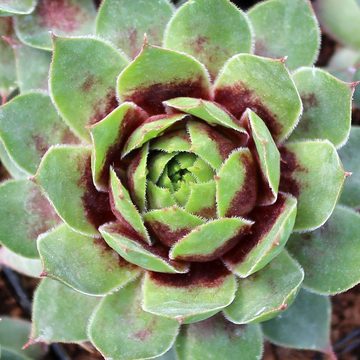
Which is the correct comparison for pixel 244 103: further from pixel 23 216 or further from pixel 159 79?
pixel 23 216

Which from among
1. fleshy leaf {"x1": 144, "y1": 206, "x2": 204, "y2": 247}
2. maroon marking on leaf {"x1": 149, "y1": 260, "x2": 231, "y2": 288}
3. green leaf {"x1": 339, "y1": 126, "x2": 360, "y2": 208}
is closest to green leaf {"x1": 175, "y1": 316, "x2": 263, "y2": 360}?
maroon marking on leaf {"x1": 149, "y1": 260, "x2": 231, "y2": 288}

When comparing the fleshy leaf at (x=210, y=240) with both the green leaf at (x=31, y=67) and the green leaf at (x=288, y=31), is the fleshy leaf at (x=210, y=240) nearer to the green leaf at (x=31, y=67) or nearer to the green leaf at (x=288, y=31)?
the green leaf at (x=288, y=31)

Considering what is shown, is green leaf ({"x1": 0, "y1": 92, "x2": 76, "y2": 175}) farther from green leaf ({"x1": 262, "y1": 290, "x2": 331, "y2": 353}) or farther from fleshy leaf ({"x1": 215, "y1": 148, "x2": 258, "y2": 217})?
green leaf ({"x1": 262, "y1": 290, "x2": 331, "y2": 353})

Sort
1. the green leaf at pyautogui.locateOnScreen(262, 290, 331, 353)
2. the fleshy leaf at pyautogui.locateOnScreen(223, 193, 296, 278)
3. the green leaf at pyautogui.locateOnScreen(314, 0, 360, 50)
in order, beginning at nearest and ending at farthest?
the fleshy leaf at pyautogui.locateOnScreen(223, 193, 296, 278) → the green leaf at pyautogui.locateOnScreen(262, 290, 331, 353) → the green leaf at pyautogui.locateOnScreen(314, 0, 360, 50)

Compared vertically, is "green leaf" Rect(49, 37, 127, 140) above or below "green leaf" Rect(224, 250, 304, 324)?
above

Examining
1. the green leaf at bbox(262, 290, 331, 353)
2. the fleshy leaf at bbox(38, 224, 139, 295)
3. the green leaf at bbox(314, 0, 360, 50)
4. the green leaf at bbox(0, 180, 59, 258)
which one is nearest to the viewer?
the fleshy leaf at bbox(38, 224, 139, 295)

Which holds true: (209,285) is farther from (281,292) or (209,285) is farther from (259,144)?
(259,144)

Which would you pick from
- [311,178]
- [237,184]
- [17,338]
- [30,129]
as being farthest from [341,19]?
[17,338]
